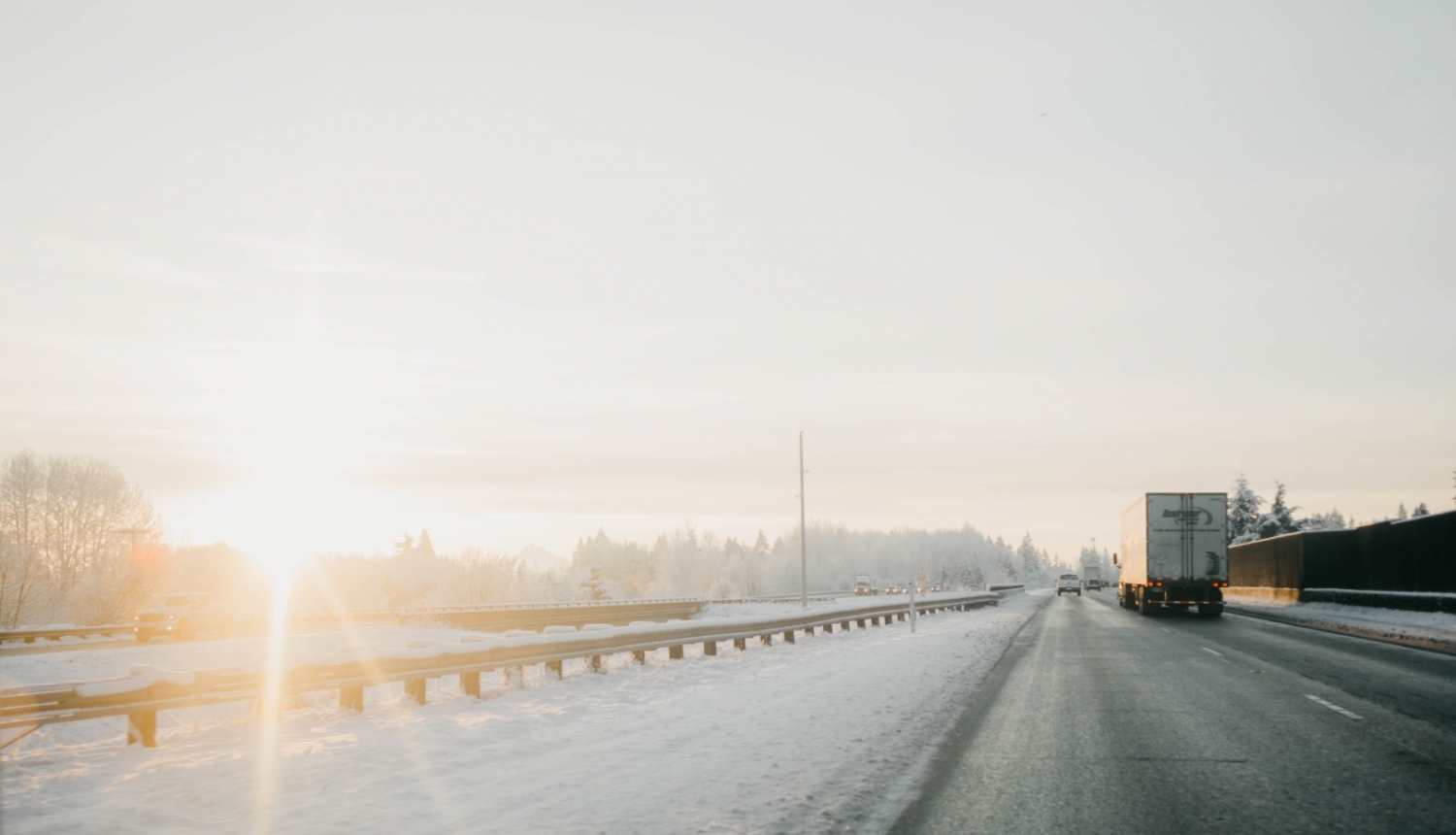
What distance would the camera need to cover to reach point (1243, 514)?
112375 mm

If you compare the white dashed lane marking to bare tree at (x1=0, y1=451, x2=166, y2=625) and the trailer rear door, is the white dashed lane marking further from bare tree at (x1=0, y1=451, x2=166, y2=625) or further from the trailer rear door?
bare tree at (x1=0, y1=451, x2=166, y2=625)

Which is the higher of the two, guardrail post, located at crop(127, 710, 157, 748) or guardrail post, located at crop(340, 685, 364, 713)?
guardrail post, located at crop(127, 710, 157, 748)

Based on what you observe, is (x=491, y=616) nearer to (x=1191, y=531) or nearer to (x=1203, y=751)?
(x=1191, y=531)

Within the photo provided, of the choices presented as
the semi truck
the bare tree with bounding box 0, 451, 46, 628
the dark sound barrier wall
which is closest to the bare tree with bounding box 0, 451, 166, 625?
the bare tree with bounding box 0, 451, 46, 628

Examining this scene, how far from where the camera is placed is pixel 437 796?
7434 mm

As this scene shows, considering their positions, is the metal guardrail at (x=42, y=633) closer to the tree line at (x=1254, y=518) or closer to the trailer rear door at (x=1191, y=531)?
the trailer rear door at (x=1191, y=531)

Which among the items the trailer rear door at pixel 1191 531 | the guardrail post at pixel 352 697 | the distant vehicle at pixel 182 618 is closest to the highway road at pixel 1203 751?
the guardrail post at pixel 352 697

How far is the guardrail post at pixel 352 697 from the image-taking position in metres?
11.4

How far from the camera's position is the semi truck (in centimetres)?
3412

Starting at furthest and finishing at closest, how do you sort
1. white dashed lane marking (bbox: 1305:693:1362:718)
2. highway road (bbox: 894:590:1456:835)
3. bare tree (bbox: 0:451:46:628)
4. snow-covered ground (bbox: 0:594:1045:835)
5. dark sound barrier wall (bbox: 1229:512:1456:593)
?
bare tree (bbox: 0:451:46:628), dark sound barrier wall (bbox: 1229:512:1456:593), white dashed lane marking (bbox: 1305:693:1362:718), snow-covered ground (bbox: 0:594:1045:835), highway road (bbox: 894:590:1456:835)

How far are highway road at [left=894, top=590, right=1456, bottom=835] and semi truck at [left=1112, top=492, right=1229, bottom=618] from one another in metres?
17.4

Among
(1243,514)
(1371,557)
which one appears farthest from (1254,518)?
(1371,557)

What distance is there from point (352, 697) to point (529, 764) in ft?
12.7

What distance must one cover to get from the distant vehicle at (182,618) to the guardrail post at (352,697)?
101 ft
